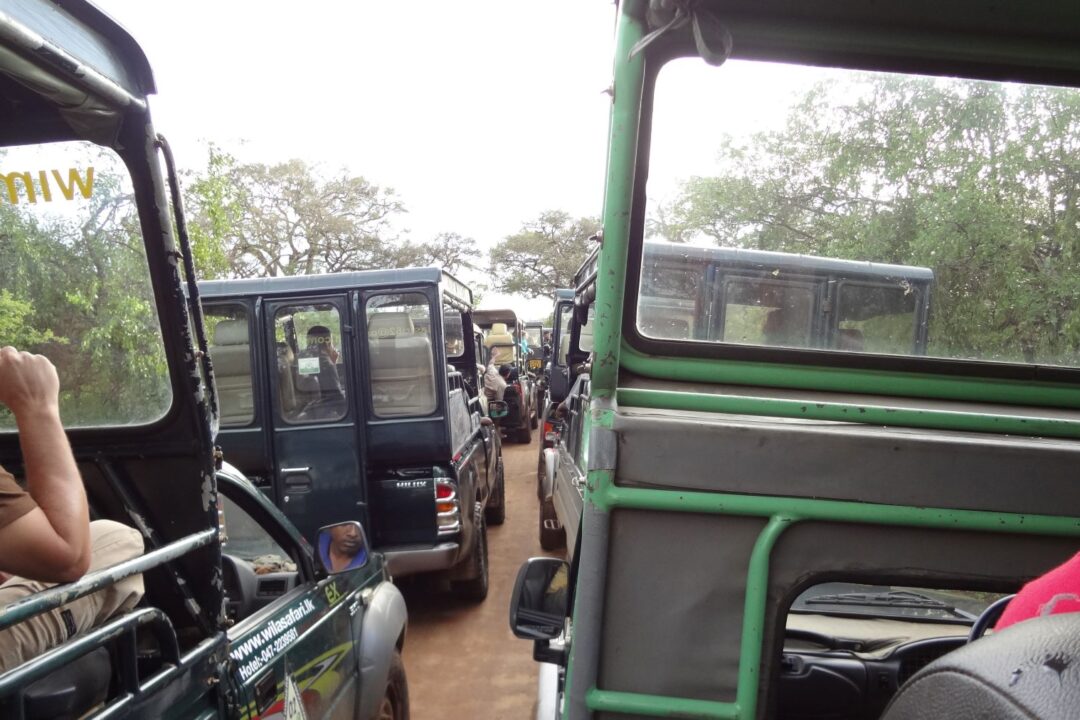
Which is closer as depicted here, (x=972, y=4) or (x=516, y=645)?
(x=972, y=4)

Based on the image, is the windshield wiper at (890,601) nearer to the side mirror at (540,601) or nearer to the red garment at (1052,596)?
the side mirror at (540,601)

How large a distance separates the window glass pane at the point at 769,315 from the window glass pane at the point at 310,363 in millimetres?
4130

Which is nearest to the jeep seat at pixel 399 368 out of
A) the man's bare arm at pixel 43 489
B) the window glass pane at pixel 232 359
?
the window glass pane at pixel 232 359

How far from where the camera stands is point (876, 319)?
1583mm

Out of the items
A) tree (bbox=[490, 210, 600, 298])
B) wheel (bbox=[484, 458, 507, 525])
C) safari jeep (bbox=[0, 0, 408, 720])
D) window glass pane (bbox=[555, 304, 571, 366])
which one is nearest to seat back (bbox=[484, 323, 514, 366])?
window glass pane (bbox=[555, 304, 571, 366])

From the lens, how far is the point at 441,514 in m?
5.17

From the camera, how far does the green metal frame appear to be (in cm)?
129

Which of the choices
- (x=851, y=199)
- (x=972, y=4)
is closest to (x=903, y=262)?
(x=851, y=199)

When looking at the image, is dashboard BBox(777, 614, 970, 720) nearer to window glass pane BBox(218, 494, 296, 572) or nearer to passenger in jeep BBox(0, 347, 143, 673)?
passenger in jeep BBox(0, 347, 143, 673)

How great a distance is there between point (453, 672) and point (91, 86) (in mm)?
4168

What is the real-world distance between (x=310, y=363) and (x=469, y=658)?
2.38 m

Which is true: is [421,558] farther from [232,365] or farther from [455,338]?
[455,338]

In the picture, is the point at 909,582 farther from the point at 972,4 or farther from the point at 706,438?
the point at 972,4

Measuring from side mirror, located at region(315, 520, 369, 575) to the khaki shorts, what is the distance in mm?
940
